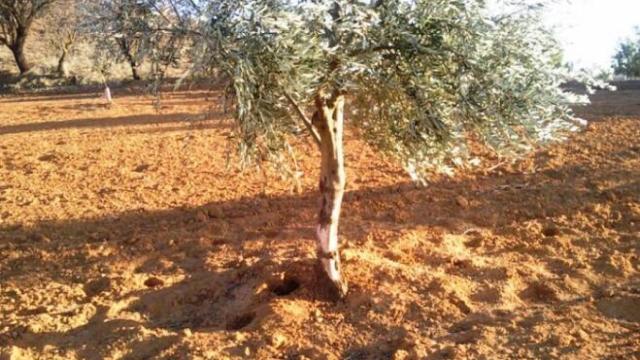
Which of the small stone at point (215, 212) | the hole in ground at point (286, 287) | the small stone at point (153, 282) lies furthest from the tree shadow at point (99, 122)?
the hole in ground at point (286, 287)

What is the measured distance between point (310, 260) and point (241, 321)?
3.68ft

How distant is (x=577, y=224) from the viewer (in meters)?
8.08

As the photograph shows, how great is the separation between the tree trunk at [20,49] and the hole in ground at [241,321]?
26.4 metres

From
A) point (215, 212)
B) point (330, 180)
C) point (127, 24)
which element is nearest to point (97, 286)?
point (215, 212)

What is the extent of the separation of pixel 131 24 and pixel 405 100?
254cm

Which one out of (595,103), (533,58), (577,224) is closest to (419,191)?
(577,224)

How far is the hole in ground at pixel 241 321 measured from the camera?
19.6ft

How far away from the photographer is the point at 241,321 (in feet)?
19.8

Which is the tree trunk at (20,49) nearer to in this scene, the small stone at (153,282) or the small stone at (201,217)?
the small stone at (201,217)

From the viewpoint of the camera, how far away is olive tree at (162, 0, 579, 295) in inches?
168

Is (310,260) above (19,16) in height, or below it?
below

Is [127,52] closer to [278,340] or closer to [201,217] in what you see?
[278,340]

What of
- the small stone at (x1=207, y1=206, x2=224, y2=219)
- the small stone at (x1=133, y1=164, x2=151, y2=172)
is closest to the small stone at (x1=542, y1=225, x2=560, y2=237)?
the small stone at (x1=207, y1=206, x2=224, y2=219)

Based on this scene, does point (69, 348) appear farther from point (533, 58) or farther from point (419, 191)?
point (419, 191)
